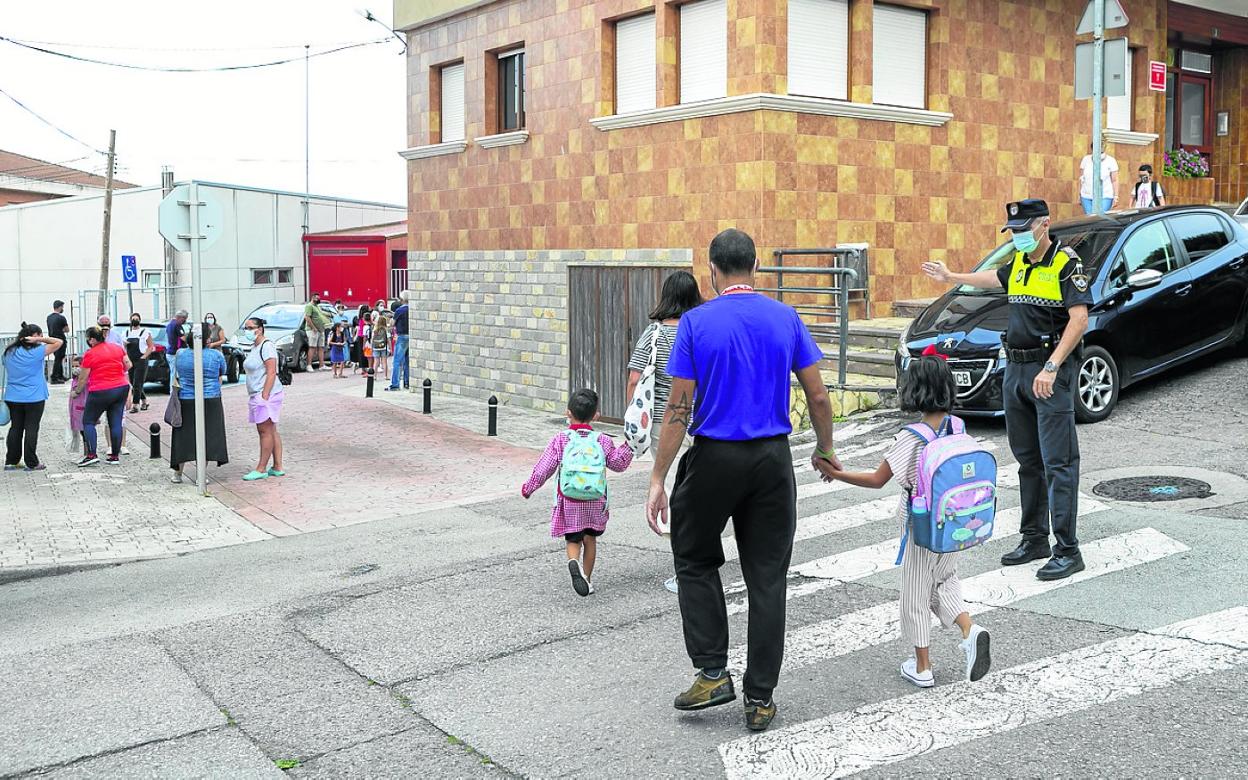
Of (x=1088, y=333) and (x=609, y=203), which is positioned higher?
(x=609, y=203)

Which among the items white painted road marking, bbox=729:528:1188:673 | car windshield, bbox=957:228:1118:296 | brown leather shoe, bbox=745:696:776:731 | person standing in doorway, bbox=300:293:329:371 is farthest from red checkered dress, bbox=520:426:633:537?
person standing in doorway, bbox=300:293:329:371

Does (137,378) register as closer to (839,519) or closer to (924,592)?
(839,519)

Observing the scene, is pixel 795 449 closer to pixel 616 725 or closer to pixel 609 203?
pixel 609 203

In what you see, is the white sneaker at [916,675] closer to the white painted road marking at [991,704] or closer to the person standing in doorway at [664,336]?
the white painted road marking at [991,704]

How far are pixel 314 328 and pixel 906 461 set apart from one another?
91.0ft

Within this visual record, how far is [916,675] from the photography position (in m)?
5.47

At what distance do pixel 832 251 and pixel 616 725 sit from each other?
379 inches

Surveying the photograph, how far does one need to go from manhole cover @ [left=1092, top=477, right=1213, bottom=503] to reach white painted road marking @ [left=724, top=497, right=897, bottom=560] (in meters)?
1.57

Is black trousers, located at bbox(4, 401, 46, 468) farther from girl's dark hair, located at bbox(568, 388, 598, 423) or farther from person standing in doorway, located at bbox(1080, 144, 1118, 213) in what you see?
person standing in doorway, located at bbox(1080, 144, 1118, 213)

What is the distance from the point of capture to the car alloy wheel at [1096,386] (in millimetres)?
11438

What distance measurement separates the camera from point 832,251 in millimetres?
14016

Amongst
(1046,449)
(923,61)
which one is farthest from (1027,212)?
(923,61)

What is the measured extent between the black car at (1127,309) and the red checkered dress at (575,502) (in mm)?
5132

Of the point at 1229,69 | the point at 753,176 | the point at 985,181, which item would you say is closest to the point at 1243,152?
the point at 1229,69
